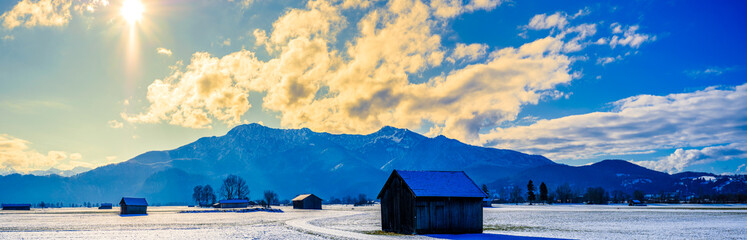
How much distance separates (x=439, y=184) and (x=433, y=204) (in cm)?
259

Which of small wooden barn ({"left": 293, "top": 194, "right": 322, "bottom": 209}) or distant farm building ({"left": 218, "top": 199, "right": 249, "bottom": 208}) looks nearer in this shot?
small wooden barn ({"left": 293, "top": 194, "right": 322, "bottom": 209})

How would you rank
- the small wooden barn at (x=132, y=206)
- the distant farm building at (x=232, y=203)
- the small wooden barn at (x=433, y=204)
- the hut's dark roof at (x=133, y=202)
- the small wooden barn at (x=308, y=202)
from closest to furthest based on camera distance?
the small wooden barn at (x=433, y=204)
the small wooden barn at (x=132, y=206)
the hut's dark roof at (x=133, y=202)
the small wooden barn at (x=308, y=202)
the distant farm building at (x=232, y=203)

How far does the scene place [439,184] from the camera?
44.7m

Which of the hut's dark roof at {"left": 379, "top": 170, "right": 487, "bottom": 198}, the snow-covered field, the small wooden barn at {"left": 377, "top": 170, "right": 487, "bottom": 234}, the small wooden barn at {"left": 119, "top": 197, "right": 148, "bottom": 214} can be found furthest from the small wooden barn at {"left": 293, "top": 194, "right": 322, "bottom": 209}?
the hut's dark roof at {"left": 379, "top": 170, "right": 487, "bottom": 198}

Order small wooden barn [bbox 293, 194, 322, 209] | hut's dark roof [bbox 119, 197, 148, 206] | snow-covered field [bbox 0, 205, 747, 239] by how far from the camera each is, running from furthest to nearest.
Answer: small wooden barn [bbox 293, 194, 322, 209] → hut's dark roof [bbox 119, 197, 148, 206] → snow-covered field [bbox 0, 205, 747, 239]

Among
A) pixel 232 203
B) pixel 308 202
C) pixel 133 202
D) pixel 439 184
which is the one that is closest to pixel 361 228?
pixel 439 184

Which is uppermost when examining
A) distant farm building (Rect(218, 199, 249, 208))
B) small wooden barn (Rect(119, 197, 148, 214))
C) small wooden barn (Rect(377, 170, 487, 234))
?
small wooden barn (Rect(377, 170, 487, 234))

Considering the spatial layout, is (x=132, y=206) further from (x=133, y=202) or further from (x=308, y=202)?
(x=308, y=202)

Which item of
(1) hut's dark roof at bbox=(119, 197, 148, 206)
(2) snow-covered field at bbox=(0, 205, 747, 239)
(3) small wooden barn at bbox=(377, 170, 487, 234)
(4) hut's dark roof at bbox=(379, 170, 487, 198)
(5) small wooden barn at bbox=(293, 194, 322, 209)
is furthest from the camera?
(5) small wooden barn at bbox=(293, 194, 322, 209)

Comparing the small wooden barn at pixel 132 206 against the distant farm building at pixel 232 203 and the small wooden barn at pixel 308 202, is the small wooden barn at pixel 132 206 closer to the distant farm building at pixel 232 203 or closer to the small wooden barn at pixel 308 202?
the small wooden barn at pixel 308 202

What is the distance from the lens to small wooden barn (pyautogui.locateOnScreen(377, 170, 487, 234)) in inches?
1670

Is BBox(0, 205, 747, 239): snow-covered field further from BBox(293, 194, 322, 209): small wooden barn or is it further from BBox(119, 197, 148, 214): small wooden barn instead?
BBox(293, 194, 322, 209): small wooden barn

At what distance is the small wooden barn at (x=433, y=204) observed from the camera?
4241 cm

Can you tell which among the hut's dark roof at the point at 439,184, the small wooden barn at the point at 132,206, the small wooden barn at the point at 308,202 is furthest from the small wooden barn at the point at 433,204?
the small wooden barn at the point at 308,202
